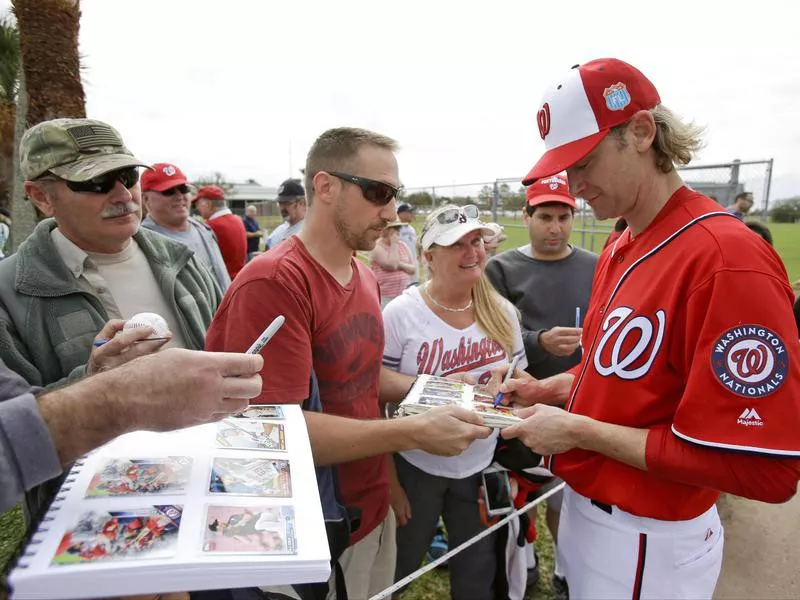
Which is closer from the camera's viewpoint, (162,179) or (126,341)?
(126,341)

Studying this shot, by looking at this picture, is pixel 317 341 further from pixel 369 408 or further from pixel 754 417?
pixel 754 417

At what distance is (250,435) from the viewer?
1.22 m

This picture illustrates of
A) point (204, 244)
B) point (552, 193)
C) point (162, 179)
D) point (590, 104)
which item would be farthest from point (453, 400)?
point (162, 179)

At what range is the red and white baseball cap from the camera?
1.59 m

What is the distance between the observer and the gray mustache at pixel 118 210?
6.86 feet

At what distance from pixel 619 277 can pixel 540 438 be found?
65cm

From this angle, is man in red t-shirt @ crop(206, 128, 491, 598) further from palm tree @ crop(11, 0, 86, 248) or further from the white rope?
palm tree @ crop(11, 0, 86, 248)

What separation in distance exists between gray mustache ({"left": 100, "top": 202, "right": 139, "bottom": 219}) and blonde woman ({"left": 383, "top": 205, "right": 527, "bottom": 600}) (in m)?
1.36

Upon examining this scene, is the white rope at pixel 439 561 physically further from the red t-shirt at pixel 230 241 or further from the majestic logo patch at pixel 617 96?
the red t-shirt at pixel 230 241

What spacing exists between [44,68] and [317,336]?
4.70 m

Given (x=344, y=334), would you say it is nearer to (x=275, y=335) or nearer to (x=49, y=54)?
(x=275, y=335)

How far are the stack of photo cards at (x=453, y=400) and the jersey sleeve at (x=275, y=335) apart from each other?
48 centimetres

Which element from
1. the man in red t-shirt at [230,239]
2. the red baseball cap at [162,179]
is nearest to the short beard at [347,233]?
the red baseball cap at [162,179]

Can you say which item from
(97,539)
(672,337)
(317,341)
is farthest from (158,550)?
(672,337)
